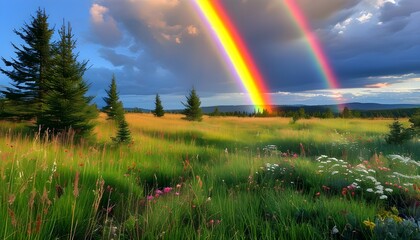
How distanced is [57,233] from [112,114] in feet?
95.2

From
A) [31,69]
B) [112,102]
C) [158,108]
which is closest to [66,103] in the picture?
[31,69]

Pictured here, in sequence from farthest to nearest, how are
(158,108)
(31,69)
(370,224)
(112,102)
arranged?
(158,108), (112,102), (31,69), (370,224)

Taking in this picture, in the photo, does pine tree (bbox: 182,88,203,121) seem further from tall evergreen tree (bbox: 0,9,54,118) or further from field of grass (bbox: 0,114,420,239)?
field of grass (bbox: 0,114,420,239)

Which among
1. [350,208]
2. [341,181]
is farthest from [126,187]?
[341,181]

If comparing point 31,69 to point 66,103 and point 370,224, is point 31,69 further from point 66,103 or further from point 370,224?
point 370,224

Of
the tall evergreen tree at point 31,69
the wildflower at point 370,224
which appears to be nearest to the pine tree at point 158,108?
the tall evergreen tree at point 31,69

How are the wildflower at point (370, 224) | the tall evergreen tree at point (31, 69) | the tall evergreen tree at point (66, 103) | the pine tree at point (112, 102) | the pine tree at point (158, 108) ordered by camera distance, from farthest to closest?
the pine tree at point (158, 108), the pine tree at point (112, 102), the tall evergreen tree at point (31, 69), the tall evergreen tree at point (66, 103), the wildflower at point (370, 224)

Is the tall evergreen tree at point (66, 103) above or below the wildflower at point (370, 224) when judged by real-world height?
above

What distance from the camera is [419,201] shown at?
399 centimetres

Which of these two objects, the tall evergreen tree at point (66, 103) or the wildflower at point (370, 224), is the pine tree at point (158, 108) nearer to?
the tall evergreen tree at point (66, 103)

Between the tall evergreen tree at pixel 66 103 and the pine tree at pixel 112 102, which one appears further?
the pine tree at pixel 112 102

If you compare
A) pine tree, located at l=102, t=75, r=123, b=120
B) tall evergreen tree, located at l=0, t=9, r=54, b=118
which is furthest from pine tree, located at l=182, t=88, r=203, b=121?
tall evergreen tree, located at l=0, t=9, r=54, b=118

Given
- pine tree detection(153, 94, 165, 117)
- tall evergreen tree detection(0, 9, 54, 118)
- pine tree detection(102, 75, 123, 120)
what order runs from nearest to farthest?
tall evergreen tree detection(0, 9, 54, 118) → pine tree detection(102, 75, 123, 120) → pine tree detection(153, 94, 165, 117)

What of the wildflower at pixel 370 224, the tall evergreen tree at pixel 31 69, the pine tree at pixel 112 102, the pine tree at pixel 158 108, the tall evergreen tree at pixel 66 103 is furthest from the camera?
the pine tree at pixel 158 108
